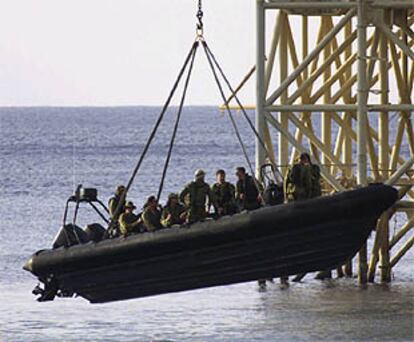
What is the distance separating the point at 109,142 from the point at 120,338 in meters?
106

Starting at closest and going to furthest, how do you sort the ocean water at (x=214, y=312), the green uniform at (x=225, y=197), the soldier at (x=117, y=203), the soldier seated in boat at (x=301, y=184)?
the soldier seated in boat at (x=301, y=184) → the green uniform at (x=225, y=197) → the soldier at (x=117, y=203) → the ocean water at (x=214, y=312)

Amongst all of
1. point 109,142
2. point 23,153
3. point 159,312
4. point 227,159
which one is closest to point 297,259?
point 159,312

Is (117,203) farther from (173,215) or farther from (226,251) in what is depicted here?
(226,251)

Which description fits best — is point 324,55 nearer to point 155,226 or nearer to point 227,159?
point 155,226

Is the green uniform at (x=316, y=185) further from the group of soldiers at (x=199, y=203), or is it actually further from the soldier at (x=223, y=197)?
the soldier at (x=223, y=197)

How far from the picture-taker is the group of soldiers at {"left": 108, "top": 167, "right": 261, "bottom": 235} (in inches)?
1457

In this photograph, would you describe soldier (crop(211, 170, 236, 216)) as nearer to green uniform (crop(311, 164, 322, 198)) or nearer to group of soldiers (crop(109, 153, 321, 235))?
group of soldiers (crop(109, 153, 321, 235))

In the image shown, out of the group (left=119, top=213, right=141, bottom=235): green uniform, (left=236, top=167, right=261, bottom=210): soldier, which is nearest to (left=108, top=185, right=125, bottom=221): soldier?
(left=119, top=213, right=141, bottom=235): green uniform

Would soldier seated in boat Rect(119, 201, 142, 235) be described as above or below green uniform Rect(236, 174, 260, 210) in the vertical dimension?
below

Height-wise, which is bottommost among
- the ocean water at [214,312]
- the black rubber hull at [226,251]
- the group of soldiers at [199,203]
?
the ocean water at [214,312]

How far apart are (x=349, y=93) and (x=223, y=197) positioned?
9.20m

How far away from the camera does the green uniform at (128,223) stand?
3756 centimetres

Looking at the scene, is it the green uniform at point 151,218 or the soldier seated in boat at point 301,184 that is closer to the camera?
the soldier seated in boat at point 301,184

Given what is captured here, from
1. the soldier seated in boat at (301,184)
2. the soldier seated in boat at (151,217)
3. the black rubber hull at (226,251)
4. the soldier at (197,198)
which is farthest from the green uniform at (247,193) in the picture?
the soldier seated in boat at (151,217)
